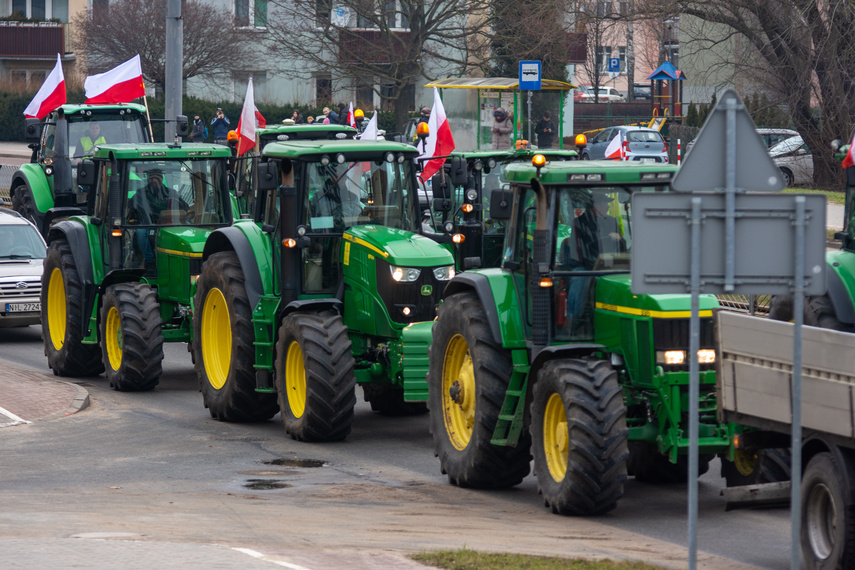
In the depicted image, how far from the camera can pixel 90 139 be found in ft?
76.4

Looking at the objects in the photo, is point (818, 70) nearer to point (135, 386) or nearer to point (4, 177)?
point (4, 177)

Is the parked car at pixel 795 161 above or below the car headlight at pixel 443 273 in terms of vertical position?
above

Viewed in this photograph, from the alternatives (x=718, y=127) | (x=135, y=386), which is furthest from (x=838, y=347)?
(x=135, y=386)

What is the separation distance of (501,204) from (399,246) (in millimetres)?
2315

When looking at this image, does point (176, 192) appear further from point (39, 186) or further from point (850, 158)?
point (39, 186)

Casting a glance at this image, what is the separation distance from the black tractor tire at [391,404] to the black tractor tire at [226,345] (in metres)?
1.01

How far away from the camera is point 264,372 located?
1305 centimetres

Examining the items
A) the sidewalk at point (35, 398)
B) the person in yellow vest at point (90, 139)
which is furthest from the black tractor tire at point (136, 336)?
the person in yellow vest at point (90, 139)

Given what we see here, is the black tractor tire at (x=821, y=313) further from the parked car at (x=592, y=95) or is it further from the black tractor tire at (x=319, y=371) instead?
the parked car at (x=592, y=95)

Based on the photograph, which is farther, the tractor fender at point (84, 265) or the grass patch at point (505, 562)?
the tractor fender at point (84, 265)

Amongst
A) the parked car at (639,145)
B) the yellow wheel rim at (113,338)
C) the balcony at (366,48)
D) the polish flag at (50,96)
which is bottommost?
the yellow wheel rim at (113,338)

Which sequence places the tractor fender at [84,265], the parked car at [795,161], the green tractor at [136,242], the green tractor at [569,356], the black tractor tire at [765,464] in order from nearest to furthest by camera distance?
the black tractor tire at [765,464] < the green tractor at [569,356] < the green tractor at [136,242] < the tractor fender at [84,265] < the parked car at [795,161]

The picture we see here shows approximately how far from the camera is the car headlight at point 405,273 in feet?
40.1

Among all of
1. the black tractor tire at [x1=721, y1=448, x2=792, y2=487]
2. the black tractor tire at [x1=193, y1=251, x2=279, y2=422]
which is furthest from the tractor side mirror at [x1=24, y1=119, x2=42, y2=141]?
the black tractor tire at [x1=721, y1=448, x2=792, y2=487]
